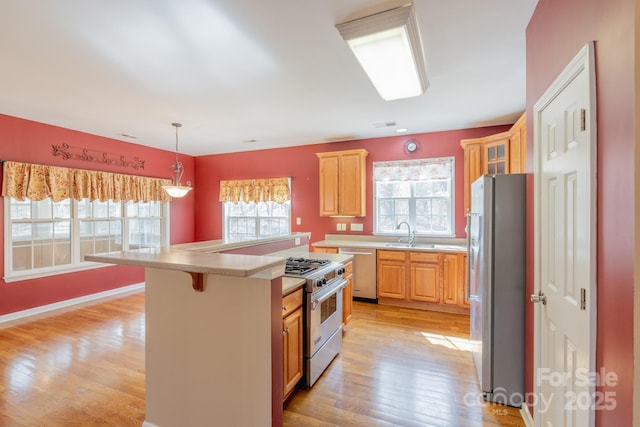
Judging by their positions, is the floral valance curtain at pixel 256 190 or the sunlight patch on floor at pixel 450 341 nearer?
the sunlight patch on floor at pixel 450 341

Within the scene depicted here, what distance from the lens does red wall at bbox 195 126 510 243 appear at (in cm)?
440

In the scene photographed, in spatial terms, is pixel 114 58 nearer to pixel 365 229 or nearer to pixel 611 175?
pixel 611 175

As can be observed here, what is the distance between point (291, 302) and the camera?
1998 millimetres

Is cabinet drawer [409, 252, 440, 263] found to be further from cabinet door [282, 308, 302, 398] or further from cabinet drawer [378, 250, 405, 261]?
cabinet door [282, 308, 302, 398]

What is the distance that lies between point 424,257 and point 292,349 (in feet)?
8.49

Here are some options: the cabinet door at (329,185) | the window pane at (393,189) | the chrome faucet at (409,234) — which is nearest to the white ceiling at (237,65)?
the cabinet door at (329,185)

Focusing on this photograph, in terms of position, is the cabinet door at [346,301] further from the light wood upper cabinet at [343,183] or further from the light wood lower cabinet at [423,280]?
the light wood upper cabinet at [343,183]

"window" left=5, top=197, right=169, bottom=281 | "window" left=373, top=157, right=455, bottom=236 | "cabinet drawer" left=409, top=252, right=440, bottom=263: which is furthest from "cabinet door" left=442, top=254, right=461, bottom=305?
"window" left=5, top=197, right=169, bottom=281

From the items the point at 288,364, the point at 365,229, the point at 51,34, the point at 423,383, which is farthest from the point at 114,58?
the point at 365,229

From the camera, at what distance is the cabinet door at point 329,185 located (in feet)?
15.9

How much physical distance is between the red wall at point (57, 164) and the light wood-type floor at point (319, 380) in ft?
1.39

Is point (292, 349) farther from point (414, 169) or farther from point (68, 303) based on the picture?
point (68, 303)

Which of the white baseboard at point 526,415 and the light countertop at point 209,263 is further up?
the light countertop at point 209,263

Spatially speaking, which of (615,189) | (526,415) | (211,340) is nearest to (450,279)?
(526,415)
